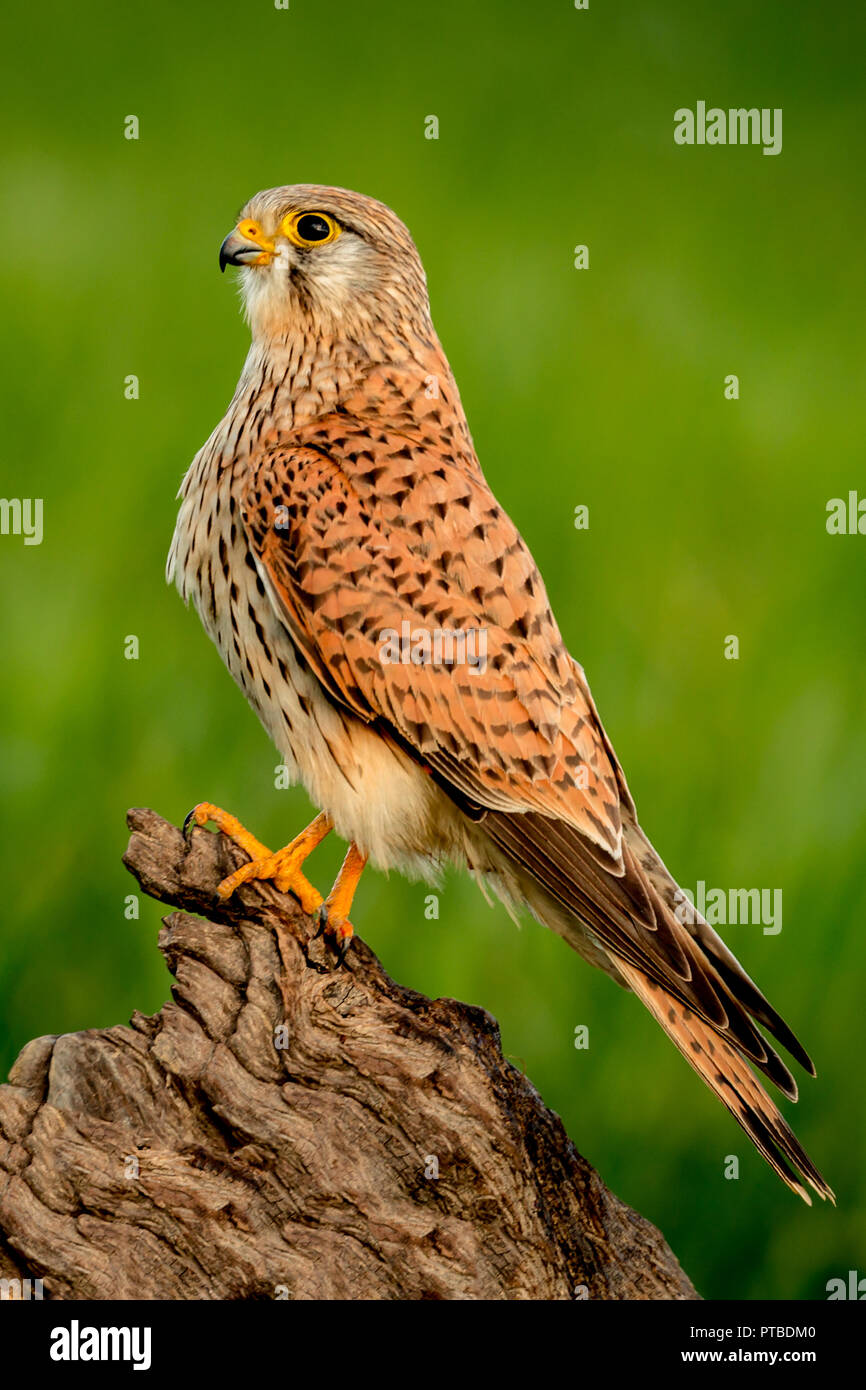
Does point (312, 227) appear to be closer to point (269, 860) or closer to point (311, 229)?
point (311, 229)

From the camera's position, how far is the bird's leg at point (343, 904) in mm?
2939

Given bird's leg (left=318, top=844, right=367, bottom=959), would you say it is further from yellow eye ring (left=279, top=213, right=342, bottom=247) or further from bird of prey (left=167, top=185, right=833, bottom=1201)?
yellow eye ring (left=279, top=213, right=342, bottom=247)

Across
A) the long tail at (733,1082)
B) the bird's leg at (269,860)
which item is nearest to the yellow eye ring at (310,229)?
the bird's leg at (269,860)

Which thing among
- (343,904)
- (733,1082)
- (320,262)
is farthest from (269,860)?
(320,262)

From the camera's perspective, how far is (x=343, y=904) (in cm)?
300

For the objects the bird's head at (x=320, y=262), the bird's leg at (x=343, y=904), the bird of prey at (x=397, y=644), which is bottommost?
the bird's leg at (x=343, y=904)

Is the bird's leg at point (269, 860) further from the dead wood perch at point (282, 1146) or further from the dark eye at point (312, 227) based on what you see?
the dark eye at point (312, 227)

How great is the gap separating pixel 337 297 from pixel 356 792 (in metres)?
1.10

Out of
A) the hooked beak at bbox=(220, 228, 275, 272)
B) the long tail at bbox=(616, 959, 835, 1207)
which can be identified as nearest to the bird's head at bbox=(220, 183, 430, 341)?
the hooked beak at bbox=(220, 228, 275, 272)

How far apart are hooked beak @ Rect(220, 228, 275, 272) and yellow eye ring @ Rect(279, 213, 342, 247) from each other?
51 mm

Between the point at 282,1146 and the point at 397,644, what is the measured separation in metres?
1.00

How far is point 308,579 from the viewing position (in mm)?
2863

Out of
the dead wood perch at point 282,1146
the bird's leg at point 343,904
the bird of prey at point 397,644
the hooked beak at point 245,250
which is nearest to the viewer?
the dead wood perch at point 282,1146

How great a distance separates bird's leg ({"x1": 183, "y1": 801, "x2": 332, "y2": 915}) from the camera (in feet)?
9.66
